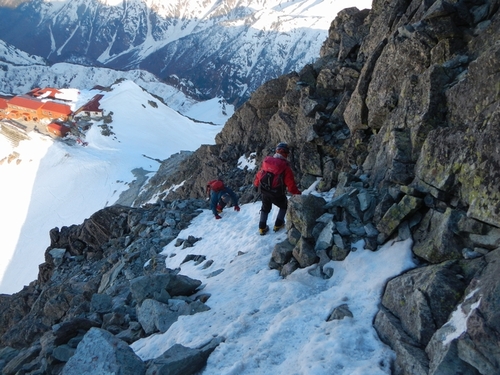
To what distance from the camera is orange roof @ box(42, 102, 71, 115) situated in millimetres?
78312

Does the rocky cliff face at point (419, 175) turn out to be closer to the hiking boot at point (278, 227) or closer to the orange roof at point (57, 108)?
the hiking boot at point (278, 227)

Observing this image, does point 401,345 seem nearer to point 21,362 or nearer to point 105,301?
point 105,301

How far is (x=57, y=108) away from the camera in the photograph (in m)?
79.1

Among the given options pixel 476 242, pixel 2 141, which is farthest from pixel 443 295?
pixel 2 141

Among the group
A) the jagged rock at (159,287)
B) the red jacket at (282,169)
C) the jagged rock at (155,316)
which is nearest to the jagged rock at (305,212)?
the red jacket at (282,169)

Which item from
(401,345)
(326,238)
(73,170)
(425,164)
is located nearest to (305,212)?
(326,238)

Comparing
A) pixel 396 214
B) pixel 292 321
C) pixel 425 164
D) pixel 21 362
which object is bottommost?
pixel 21 362

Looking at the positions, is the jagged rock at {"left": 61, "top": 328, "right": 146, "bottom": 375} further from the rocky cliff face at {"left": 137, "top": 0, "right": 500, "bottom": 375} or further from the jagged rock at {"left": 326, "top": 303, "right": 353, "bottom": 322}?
the rocky cliff face at {"left": 137, "top": 0, "right": 500, "bottom": 375}

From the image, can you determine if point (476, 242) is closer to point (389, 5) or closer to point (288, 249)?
point (288, 249)

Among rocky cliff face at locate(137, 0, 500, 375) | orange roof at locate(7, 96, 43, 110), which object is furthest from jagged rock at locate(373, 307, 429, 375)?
orange roof at locate(7, 96, 43, 110)

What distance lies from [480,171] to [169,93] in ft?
534

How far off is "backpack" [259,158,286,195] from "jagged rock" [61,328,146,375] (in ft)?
18.4

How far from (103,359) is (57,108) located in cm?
8749

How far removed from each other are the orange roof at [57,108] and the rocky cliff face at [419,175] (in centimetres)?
7454
